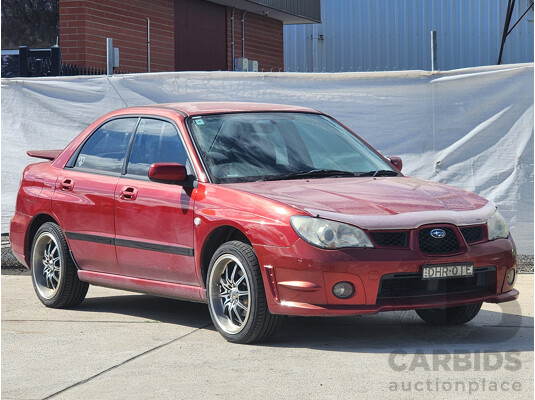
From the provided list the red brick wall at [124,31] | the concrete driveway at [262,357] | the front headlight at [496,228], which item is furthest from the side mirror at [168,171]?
the red brick wall at [124,31]

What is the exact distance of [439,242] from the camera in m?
6.41

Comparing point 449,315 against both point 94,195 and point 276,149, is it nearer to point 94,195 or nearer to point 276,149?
point 276,149

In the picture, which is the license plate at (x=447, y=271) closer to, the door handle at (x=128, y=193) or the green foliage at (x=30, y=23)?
the door handle at (x=128, y=193)

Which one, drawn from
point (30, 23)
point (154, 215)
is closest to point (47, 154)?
point (154, 215)

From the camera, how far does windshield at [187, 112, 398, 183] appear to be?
7.20 m

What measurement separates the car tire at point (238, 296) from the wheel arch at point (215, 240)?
14 centimetres

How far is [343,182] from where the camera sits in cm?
706

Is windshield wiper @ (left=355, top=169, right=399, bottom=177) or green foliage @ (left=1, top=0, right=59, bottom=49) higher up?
green foliage @ (left=1, top=0, right=59, bottom=49)

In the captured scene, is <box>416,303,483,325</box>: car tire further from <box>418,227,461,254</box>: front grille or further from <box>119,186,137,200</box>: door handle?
<box>119,186,137,200</box>: door handle

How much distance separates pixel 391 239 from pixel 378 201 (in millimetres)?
334

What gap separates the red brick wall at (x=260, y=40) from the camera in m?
23.3

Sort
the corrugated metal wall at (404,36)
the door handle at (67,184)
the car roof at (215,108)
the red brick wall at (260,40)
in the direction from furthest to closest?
the corrugated metal wall at (404,36) → the red brick wall at (260,40) → the door handle at (67,184) → the car roof at (215,108)

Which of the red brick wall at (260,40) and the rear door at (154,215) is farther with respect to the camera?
the red brick wall at (260,40)

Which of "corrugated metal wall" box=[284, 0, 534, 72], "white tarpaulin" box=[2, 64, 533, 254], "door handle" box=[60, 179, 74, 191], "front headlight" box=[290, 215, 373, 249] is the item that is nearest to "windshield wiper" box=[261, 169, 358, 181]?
"front headlight" box=[290, 215, 373, 249]
